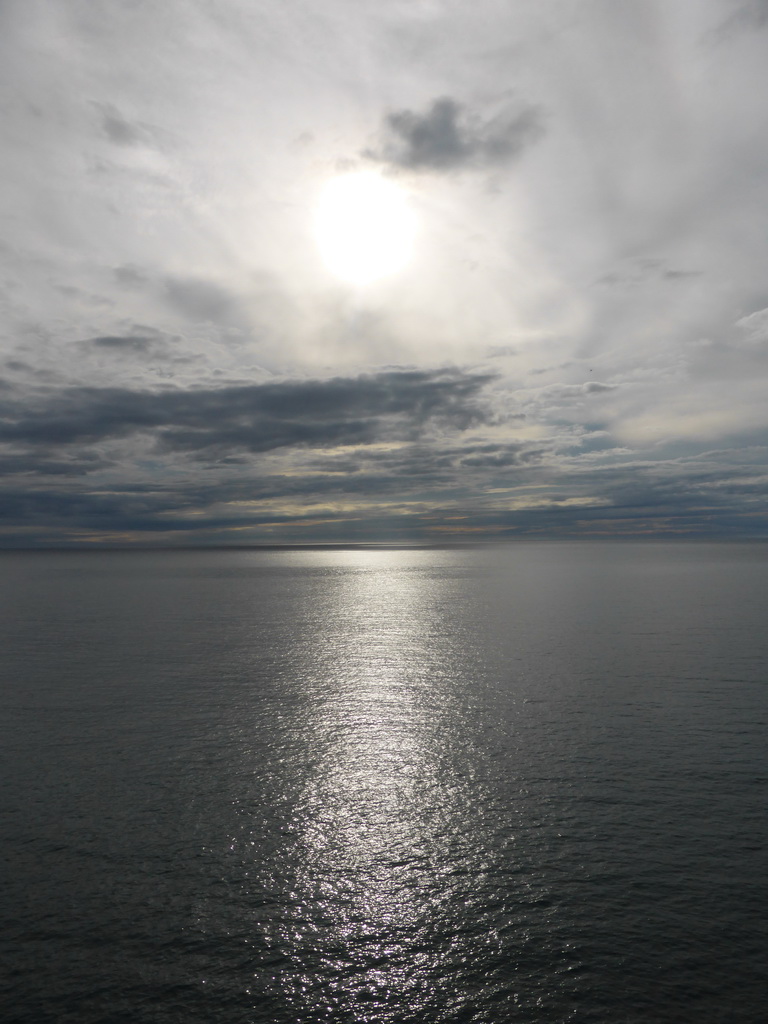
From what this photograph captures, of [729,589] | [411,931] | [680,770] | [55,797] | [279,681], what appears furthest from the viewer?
[729,589]

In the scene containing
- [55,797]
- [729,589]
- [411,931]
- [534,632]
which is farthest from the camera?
[729,589]

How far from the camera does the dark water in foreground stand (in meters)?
10.7

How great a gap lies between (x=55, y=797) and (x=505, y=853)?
40.8ft

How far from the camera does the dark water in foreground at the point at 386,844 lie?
1072cm

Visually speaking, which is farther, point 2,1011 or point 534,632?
point 534,632

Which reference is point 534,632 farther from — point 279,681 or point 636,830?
point 636,830

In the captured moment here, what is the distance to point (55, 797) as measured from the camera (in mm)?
18219

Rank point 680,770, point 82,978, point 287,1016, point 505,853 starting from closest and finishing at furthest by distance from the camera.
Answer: point 287,1016
point 82,978
point 505,853
point 680,770

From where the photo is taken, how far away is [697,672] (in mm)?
33906

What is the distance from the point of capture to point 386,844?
15.5 meters

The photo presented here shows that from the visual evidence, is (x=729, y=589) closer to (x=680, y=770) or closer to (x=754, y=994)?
(x=680, y=770)

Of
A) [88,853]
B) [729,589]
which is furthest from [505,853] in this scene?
[729,589]

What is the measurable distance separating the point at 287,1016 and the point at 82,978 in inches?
144

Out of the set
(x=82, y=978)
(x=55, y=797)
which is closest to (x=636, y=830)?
(x=82, y=978)
